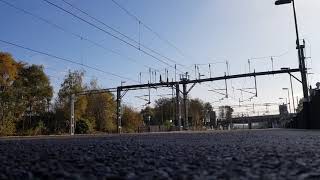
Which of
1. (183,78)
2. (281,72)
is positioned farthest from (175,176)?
(183,78)

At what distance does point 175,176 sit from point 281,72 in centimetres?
5140

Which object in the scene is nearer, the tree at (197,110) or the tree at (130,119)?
the tree at (130,119)

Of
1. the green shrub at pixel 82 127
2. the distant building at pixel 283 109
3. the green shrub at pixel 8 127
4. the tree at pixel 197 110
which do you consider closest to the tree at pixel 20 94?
the green shrub at pixel 8 127

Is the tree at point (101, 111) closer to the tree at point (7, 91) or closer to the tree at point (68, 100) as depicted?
the tree at point (68, 100)

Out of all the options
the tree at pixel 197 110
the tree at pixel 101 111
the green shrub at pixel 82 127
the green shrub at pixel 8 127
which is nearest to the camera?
the green shrub at pixel 8 127

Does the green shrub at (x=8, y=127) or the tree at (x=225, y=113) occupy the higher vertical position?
the tree at (x=225, y=113)

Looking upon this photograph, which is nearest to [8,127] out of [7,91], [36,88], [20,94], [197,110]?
[7,91]

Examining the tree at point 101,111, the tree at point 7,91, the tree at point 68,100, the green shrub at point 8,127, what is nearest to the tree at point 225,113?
the tree at point 101,111

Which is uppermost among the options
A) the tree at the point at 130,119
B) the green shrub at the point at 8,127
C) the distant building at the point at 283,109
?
the distant building at the point at 283,109

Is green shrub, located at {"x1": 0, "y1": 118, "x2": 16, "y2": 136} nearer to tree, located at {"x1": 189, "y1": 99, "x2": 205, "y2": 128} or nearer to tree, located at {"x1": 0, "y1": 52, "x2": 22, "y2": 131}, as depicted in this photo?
tree, located at {"x1": 0, "y1": 52, "x2": 22, "y2": 131}

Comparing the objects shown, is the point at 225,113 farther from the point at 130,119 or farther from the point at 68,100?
the point at 68,100

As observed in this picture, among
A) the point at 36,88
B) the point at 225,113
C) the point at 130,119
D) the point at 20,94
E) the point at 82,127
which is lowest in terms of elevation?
the point at 82,127

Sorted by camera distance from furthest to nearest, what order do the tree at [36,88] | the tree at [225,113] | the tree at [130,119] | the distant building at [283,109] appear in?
the tree at [225,113] < the distant building at [283,109] < the tree at [130,119] < the tree at [36,88]

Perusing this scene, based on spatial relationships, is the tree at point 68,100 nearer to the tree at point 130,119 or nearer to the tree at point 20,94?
the tree at point 20,94
